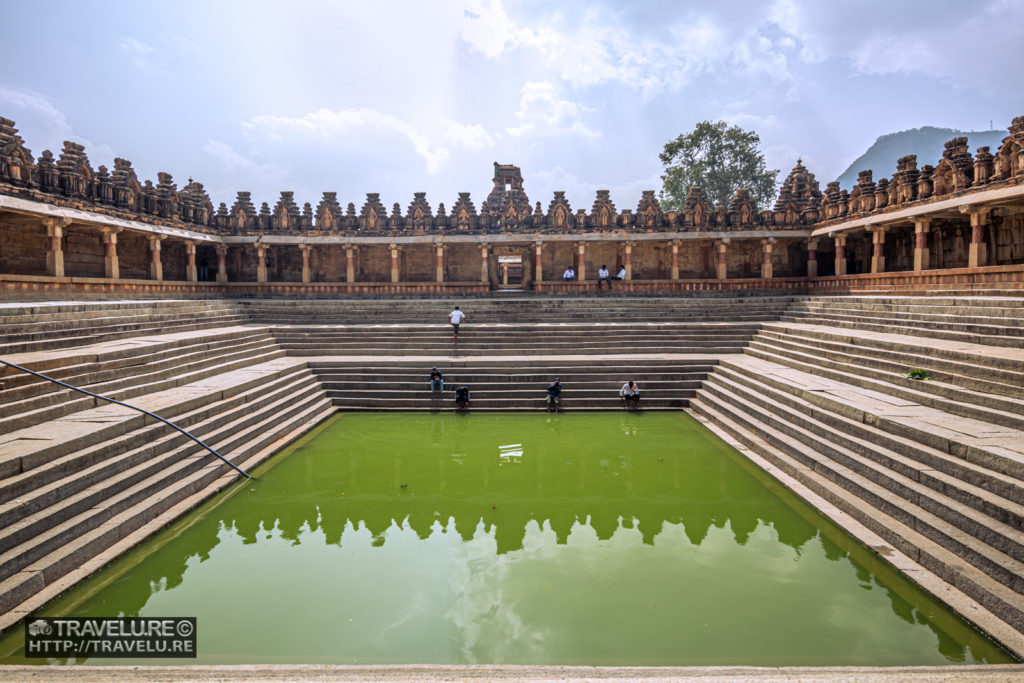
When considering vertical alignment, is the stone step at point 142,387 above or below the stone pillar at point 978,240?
below

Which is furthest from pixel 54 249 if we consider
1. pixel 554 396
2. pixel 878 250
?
pixel 878 250

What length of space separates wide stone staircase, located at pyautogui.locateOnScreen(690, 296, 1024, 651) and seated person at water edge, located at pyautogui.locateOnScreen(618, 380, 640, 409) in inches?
52.1

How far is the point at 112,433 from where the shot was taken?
6512 mm

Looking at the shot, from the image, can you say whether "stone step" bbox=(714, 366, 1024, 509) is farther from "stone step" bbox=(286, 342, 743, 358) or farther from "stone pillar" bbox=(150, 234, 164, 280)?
"stone pillar" bbox=(150, 234, 164, 280)

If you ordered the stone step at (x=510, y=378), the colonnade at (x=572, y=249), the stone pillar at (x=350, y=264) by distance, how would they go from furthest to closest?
the stone pillar at (x=350, y=264), the colonnade at (x=572, y=249), the stone step at (x=510, y=378)

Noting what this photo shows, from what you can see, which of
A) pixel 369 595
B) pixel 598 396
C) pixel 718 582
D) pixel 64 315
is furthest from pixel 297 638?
pixel 64 315

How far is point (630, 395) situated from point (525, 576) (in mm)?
7036

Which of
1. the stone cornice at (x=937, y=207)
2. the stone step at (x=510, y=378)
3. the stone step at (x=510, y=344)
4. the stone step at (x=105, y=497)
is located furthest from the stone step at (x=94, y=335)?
the stone cornice at (x=937, y=207)

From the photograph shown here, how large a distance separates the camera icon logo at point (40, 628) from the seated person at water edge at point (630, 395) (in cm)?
974

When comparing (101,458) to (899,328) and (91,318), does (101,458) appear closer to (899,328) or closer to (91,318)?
(91,318)

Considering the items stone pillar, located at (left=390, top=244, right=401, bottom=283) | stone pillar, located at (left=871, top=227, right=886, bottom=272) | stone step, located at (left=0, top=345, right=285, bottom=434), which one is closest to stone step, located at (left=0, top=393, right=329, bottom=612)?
stone step, located at (left=0, top=345, right=285, bottom=434)

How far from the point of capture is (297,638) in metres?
4.13

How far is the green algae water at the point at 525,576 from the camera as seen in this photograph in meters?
3.99

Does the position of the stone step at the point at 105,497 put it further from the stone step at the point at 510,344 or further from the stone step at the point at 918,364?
the stone step at the point at 918,364
